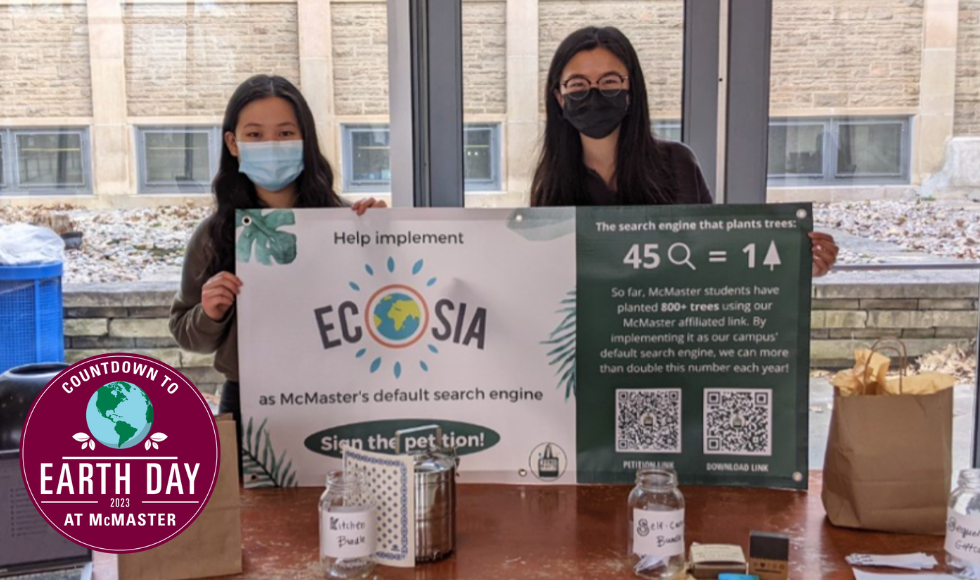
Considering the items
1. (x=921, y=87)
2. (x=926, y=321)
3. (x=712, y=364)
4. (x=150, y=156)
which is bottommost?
(x=926, y=321)

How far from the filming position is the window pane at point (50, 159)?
4.81m

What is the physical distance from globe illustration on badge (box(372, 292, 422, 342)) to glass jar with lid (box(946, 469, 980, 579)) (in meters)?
0.95

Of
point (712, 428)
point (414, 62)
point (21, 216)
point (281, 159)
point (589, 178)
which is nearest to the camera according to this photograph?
point (712, 428)

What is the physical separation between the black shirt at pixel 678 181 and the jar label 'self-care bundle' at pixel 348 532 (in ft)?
3.69

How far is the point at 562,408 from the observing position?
5.29 feet

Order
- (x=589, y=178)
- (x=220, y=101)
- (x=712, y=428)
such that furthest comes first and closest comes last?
(x=220, y=101), (x=589, y=178), (x=712, y=428)

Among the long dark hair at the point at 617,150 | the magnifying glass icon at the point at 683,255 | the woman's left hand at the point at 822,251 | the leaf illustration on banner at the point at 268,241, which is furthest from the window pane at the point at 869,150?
the leaf illustration on banner at the point at 268,241

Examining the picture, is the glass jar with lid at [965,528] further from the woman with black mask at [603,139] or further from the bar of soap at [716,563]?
the woman with black mask at [603,139]

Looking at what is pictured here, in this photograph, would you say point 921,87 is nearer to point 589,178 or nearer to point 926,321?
point 926,321

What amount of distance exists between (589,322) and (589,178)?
0.61 m

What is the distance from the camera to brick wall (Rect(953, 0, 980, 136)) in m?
3.97

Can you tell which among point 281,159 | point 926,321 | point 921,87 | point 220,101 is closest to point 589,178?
point 281,159

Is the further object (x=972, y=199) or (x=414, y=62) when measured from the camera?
(x=972, y=199)

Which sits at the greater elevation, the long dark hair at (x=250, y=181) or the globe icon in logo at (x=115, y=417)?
the long dark hair at (x=250, y=181)
